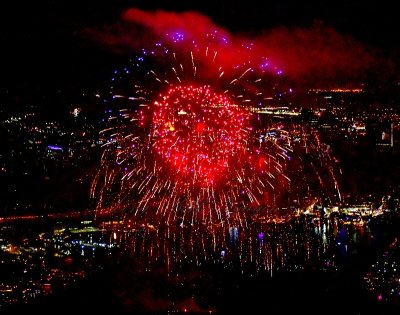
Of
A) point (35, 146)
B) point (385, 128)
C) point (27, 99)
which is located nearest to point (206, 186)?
point (385, 128)

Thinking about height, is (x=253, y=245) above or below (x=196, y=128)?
below

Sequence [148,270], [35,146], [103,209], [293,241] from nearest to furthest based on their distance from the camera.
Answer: [148,270]
[293,241]
[103,209]
[35,146]

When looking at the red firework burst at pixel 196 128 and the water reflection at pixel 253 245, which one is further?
the red firework burst at pixel 196 128

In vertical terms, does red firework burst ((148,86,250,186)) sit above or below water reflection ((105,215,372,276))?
above

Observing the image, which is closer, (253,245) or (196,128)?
(253,245)

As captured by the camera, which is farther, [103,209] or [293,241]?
[103,209]

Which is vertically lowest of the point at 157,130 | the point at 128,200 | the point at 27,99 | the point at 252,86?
the point at 128,200

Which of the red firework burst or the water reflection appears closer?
the water reflection

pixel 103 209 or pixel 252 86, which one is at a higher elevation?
pixel 252 86

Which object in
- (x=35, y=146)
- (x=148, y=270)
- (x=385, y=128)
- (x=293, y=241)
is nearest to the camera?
(x=148, y=270)

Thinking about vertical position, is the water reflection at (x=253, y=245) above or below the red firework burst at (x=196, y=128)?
below

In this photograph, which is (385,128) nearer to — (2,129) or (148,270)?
(148,270)
